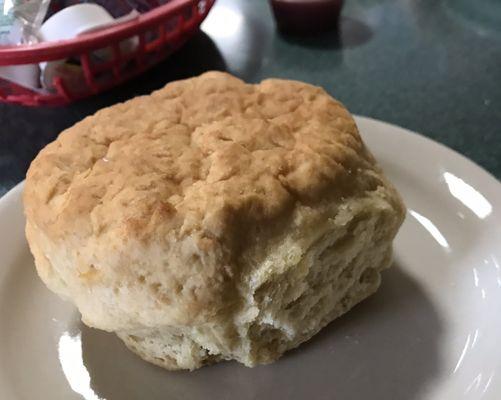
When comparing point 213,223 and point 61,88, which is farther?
point 61,88

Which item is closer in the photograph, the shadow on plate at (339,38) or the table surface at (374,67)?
the table surface at (374,67)

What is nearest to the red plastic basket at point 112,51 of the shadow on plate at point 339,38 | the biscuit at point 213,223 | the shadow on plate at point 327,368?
the shadow on plate at point 339,38

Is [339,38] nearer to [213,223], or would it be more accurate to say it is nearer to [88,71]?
Answer: [88,71]

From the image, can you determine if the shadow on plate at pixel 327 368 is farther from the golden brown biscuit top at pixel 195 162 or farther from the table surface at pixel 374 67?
the table surface at pixel 374 67

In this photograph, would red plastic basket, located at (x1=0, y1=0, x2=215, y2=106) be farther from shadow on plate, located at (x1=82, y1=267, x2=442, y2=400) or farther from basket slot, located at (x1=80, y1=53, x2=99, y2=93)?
shadow on plate, located at (x1=82, y1=267, x2=442, y2=400)

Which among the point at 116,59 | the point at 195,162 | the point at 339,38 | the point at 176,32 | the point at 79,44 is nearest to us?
the point at 195,162

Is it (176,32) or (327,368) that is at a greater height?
(176,32)

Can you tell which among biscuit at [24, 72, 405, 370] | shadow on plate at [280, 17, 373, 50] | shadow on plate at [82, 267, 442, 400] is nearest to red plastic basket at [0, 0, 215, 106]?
shadow on plate at [280, 17, 373, 50]

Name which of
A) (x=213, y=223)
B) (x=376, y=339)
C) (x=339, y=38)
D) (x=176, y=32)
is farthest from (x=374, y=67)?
(x=213, y=223)
